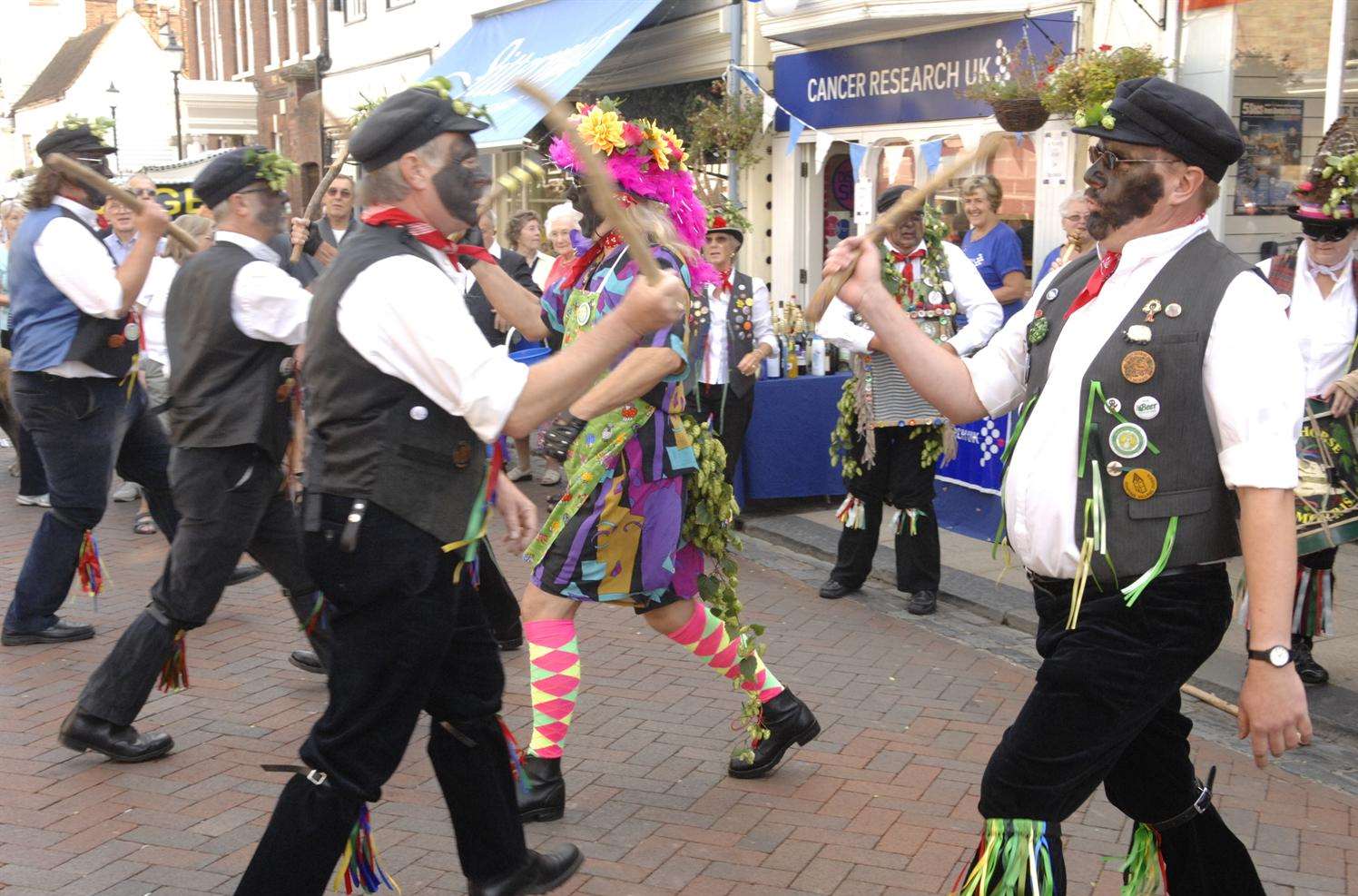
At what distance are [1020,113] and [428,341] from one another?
666cm

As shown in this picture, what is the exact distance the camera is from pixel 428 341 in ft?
8.84

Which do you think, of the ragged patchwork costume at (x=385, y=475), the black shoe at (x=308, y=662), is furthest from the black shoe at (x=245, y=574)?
the ragged patchwork costume at (x=385, y=475)

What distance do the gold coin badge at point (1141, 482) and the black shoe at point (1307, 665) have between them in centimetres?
311

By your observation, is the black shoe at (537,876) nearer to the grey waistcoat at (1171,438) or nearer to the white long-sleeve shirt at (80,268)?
the grey waistcoat at (1171,438)

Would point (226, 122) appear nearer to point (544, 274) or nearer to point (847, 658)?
point (544, 274)

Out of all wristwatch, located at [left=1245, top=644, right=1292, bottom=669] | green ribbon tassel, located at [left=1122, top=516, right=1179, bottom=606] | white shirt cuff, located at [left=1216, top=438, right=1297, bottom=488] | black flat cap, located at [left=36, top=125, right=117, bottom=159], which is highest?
black flat cap, located at [left=36, top=125, right=117, bottom=159]

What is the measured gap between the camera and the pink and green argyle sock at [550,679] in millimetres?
4098

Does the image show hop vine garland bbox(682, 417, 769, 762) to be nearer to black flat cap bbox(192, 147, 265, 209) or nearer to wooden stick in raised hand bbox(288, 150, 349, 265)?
black flat cap bbox(192, 147, 265, 209)

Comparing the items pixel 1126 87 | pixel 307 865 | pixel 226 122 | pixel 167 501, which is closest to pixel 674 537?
pixel 307 865

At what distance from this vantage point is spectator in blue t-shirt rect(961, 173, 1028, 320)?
27.9 ft

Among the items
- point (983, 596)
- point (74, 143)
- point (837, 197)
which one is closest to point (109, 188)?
point (74, 143)

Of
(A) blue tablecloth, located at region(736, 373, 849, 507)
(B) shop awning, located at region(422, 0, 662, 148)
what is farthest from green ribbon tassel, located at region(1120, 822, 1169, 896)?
(B) shop awning, located at region(422, 0, 662, 148)

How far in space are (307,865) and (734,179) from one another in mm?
10443

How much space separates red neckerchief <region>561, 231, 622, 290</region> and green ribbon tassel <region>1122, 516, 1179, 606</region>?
1960 mm
